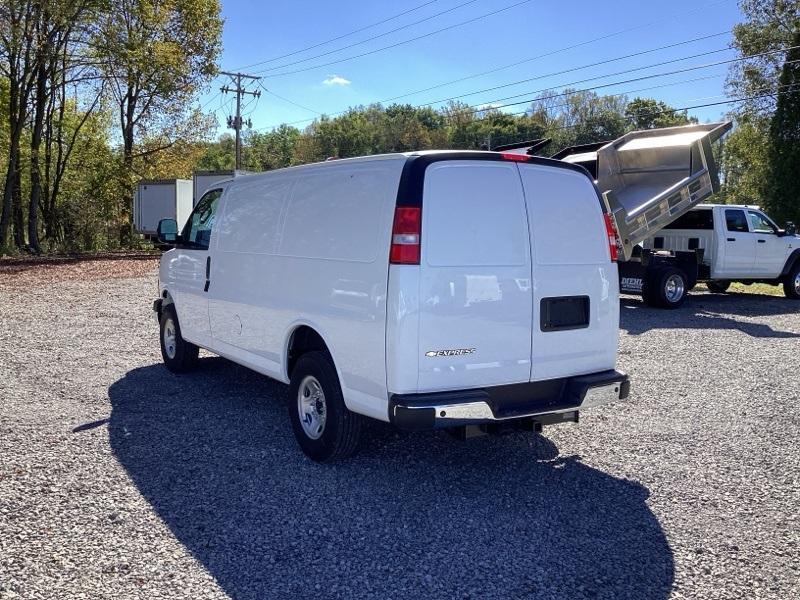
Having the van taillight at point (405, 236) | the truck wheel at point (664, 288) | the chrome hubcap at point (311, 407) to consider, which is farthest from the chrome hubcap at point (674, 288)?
the van taillight at point (405, 236)

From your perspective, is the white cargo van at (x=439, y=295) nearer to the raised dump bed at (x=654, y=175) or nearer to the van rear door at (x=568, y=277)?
the van rear door at (x=568, y=277)

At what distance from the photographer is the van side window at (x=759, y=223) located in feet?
51.8

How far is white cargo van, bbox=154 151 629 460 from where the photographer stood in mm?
4238

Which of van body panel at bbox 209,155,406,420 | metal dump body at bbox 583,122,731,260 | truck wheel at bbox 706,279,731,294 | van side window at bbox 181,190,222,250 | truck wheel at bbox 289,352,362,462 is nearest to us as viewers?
van body panel at bbox 209,155,406,420

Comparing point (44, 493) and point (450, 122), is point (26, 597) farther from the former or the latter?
point (450, 122)

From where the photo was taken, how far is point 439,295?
13.9 feet

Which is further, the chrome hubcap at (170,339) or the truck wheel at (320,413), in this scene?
the chrome hubcap at (170,339)

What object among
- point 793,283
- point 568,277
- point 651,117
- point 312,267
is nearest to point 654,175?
point 793,283

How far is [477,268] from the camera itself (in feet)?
14.4

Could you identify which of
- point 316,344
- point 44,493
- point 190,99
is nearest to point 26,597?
point 44,493

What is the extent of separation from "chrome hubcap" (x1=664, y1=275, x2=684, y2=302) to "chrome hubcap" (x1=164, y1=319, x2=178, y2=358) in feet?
33.7

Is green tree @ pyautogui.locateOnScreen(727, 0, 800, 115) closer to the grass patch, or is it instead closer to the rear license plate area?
the grass patch

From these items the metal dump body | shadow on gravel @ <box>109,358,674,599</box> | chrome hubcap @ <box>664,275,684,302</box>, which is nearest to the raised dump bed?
the metal dump body

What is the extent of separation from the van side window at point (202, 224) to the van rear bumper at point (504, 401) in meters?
3.56
